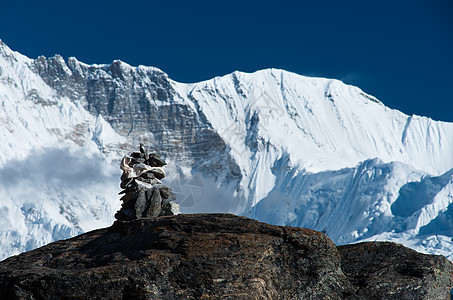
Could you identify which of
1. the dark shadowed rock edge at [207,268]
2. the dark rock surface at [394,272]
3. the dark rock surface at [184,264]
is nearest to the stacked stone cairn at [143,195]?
the dark shadowed rock edge at [207,268]

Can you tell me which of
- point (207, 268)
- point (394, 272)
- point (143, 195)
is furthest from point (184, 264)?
point (143, 195)

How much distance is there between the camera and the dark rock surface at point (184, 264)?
1496 cm

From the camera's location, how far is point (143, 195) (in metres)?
23.9

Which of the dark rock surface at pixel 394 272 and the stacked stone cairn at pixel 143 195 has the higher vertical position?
the stacked stone cairn at pixel 143 195

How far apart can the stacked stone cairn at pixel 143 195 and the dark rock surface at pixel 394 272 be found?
682cm

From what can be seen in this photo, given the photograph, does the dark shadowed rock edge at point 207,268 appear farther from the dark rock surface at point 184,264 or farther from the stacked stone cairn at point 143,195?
the stacked stone cairn at point 143,195

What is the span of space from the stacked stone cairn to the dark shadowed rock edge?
17.3 ft

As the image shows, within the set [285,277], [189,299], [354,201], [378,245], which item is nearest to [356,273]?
[378,245]

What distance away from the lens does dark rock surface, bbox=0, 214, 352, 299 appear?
15.0m

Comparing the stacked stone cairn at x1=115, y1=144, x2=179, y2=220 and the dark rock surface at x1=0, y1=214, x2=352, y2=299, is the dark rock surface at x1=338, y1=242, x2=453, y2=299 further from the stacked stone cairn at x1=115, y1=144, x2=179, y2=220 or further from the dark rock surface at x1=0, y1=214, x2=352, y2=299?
the stacked stone cairn at x1=115, y1=144, x2=179, y2=220

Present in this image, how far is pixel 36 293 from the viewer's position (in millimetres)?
14836

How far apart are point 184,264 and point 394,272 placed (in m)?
6.18

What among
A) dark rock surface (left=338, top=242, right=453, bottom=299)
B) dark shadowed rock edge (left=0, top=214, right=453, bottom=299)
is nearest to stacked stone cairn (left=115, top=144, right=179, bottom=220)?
dark shadowed rock edge (left=0, top=214, right=453, bottom=299)

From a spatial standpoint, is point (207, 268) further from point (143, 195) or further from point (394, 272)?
point (143, 195)
